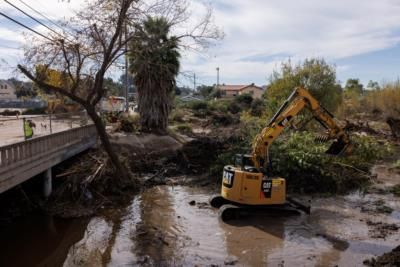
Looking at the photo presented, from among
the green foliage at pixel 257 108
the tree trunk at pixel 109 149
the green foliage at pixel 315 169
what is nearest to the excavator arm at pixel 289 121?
the green foliage at pixel 315 169

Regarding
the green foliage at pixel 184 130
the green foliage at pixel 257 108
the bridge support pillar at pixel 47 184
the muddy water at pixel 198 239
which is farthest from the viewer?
the green foliage at pixel 257 108

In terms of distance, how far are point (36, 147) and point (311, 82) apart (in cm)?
2714

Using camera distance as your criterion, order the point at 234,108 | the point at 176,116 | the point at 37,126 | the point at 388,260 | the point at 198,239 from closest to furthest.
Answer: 1. the point at 388,260
2. the point at 198,239
3. the point at 37,126
4. the point at 176,116
5. the point at 234,108

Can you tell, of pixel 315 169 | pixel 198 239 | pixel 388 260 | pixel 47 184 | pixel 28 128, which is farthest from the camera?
pixel 315 169

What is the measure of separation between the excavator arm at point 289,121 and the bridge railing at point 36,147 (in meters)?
7.56

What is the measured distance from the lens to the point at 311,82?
A: 122 ft

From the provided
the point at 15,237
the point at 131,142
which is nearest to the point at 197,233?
the point at 15,237

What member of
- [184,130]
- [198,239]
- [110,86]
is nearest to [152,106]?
[184,130]

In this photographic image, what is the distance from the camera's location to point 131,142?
28266 millimetres

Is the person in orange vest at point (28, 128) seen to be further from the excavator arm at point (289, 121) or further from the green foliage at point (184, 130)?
the green foliage at point (184, 130)

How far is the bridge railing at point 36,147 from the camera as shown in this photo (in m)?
12.3

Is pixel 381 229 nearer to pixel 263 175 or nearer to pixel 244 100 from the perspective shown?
pixel 263 175

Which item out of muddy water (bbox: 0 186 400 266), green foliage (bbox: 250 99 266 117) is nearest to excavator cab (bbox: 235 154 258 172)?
muddy water (bbox: 0 186 400 266)

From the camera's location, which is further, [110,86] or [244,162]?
[110,86]
